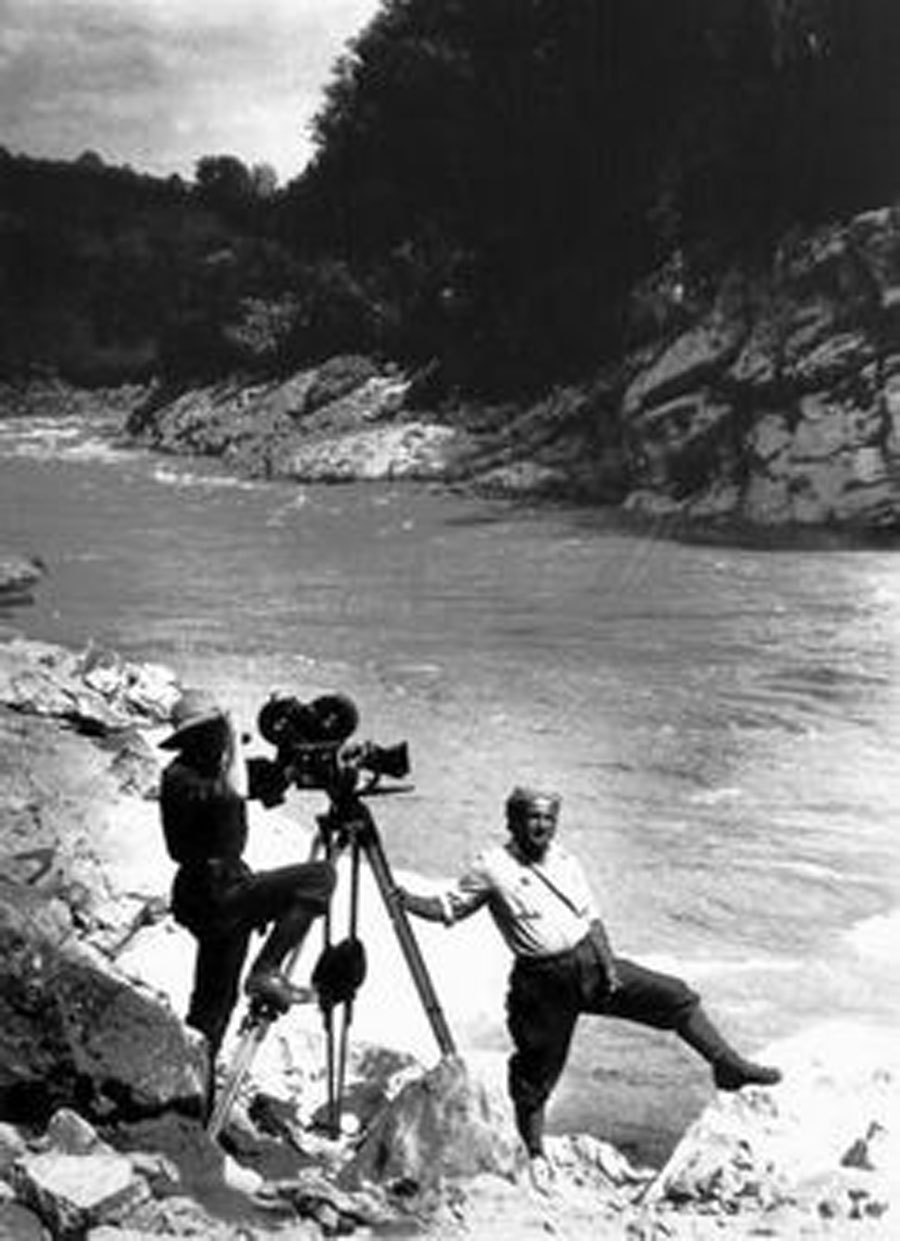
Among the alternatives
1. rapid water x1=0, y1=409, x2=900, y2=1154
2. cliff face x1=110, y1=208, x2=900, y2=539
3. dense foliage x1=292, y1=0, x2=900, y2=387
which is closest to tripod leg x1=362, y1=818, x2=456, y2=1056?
rapid water x1=0, y1=409, x2=900, y2=1154

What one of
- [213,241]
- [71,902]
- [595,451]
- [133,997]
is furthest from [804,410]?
[213,241]

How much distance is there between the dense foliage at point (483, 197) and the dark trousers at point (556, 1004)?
2599 cm

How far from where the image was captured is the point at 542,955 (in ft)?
17.3

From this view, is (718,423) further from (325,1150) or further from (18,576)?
(325,1150)

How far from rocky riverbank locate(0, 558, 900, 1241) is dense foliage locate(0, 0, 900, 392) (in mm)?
25979

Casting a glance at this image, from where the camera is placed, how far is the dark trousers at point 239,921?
489cm

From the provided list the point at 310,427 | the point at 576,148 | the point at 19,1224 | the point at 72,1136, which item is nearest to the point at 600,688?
the point at 72,1136

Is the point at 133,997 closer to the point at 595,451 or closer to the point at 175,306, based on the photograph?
the point at 595,451

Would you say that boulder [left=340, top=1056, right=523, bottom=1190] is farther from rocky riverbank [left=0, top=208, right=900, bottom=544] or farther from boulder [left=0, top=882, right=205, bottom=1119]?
rocky riverbank [left=0, top=208, right=900, bottom=544]

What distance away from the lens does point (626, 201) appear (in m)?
35.5

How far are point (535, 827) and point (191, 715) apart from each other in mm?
1073

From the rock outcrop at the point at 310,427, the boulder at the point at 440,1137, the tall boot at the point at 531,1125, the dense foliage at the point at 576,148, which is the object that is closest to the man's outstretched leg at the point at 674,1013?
the tall boot at the point at 531,1125

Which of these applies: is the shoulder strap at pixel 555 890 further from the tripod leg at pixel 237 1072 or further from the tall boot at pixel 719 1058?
the tripod leg at pixel 237 1072

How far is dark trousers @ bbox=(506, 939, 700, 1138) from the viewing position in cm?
529
